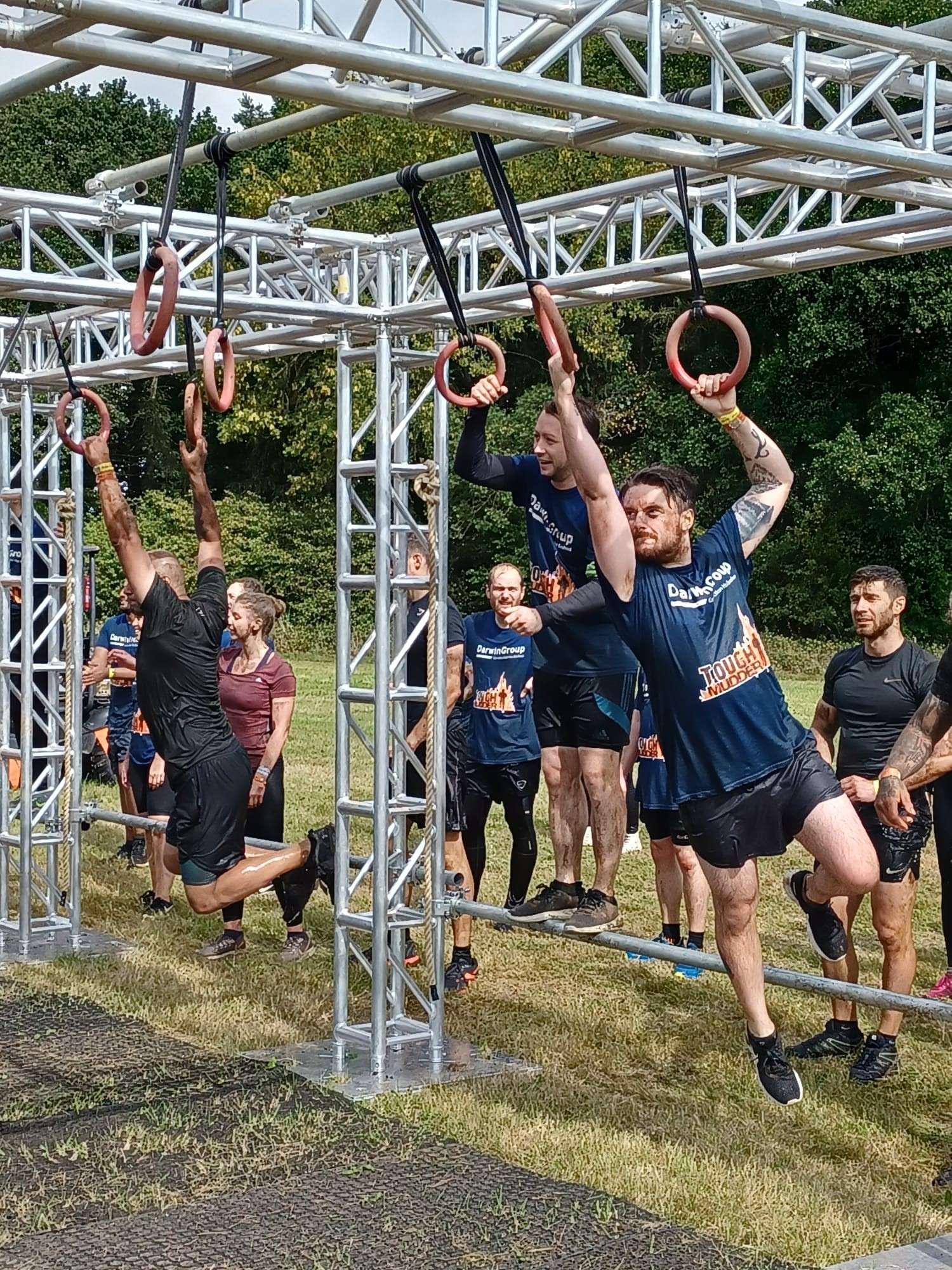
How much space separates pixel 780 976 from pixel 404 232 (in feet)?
12.7

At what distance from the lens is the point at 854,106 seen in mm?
4430

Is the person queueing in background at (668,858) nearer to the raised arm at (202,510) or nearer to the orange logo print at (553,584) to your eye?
the orange logo print at (553,584)

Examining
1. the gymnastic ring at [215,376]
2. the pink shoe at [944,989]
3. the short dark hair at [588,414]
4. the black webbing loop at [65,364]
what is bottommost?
the pink shoe at [944,989]

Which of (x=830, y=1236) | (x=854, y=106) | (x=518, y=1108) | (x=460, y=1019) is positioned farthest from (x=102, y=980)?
(x=854, y=106)

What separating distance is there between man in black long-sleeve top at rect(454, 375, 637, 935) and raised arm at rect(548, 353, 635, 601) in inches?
40.4

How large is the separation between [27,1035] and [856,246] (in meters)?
5.11

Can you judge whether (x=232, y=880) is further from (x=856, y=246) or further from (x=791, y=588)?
(x=791, y=588)

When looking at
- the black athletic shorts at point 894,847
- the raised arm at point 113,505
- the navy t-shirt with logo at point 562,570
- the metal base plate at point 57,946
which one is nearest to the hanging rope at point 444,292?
the navy t-shirt with logo at point 562,570

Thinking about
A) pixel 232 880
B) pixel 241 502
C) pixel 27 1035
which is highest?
pixel 241 502

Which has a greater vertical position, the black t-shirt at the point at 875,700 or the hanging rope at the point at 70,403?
the hanging rope at the point at 70,403

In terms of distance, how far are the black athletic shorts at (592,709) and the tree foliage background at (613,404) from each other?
19745mm

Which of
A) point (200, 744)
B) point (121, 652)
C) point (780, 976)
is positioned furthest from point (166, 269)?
point (121, 652)

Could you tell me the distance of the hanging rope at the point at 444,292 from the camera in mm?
5441

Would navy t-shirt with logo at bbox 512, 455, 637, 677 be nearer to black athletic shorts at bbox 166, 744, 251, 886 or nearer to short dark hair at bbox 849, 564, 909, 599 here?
short dark hair at bbox 849, 564, 909, 599
